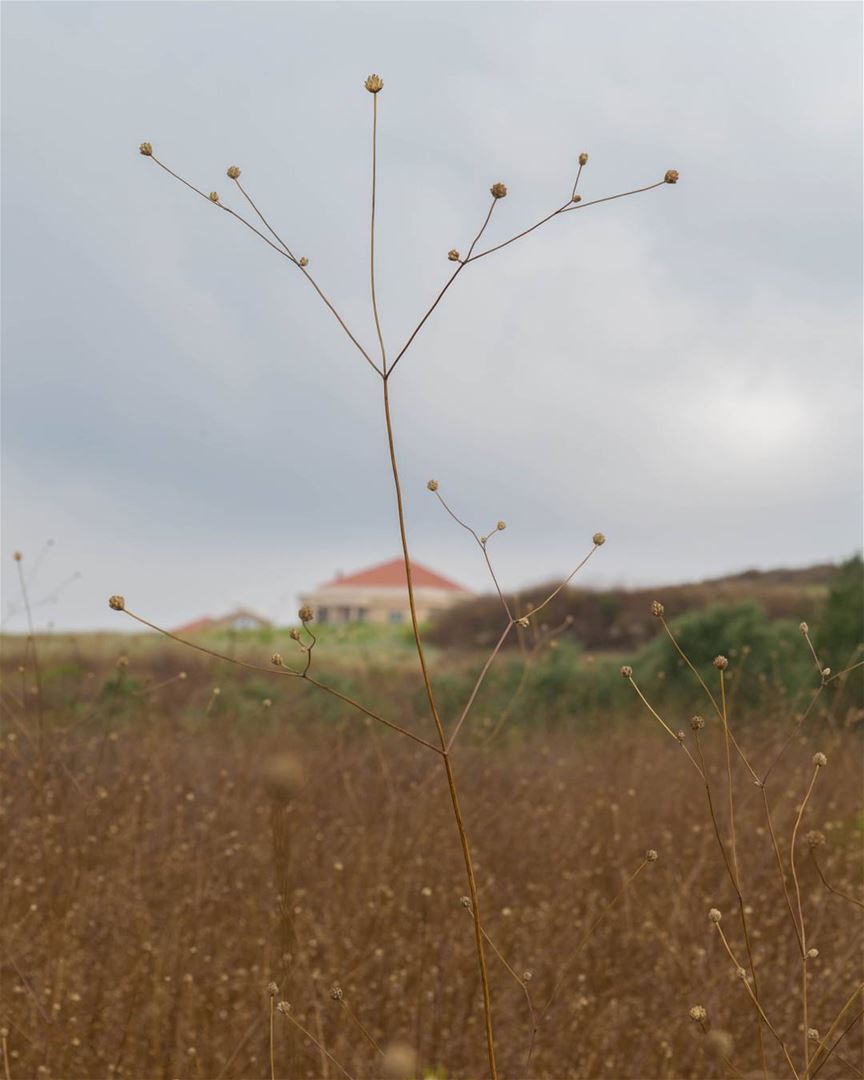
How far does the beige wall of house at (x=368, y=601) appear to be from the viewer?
2327cm

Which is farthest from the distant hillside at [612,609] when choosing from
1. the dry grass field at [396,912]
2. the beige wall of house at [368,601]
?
the dry grass field at [396,912]

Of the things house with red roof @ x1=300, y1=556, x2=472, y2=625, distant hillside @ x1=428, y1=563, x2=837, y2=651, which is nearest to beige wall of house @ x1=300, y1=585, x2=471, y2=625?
house with red roof @ x1=300, y1=556, x2=472, y2=625

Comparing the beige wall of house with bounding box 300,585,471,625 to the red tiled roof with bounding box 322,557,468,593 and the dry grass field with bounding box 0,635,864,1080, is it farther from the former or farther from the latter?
the dry grass field with bounding box 0,635,864,1080

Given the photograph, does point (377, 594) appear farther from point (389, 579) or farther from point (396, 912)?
point (396, 912)

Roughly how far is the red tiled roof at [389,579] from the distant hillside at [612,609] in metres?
5.44

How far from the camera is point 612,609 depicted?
55.2ft

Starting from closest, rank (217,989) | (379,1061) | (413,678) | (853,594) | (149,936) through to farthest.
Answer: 1. (379,1061)
2. (217,989)
3. (149,936)
4. (853,594)
5. (413,678)

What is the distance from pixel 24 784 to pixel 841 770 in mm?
4744

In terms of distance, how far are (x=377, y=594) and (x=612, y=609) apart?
26.1 ft

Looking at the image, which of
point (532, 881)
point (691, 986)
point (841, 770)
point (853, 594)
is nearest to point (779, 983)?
point (691, 986)

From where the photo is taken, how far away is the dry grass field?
3309mm

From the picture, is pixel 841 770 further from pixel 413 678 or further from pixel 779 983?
pixel 413 678

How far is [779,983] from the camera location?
163 inches

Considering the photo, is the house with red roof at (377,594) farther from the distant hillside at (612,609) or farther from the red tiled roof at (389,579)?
the distant hillside at (612,609)
